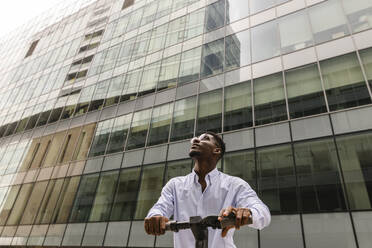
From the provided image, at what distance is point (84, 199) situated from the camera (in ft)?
50.7

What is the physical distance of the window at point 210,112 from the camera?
1317 cm

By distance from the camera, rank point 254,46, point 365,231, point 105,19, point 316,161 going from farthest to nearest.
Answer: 1. point 105,19
2. point 254,46
3. point 316,161
4. point 365,231

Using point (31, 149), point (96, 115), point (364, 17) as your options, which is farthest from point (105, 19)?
Answer: point (364, 17)

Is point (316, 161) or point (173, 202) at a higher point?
point (316, 161)

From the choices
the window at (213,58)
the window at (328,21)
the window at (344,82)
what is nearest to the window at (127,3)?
the window at (213,58)

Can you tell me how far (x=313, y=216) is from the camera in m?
8.87

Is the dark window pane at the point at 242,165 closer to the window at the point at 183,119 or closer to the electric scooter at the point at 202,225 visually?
the window at the point at 183,119

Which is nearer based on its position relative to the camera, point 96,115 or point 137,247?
point 137,247

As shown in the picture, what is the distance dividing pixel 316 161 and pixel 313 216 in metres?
2.09

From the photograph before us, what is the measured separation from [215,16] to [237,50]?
3976mm

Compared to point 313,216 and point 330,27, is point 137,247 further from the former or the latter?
point 330,27

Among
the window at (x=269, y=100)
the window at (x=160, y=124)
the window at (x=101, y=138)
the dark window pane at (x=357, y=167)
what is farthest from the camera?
the window at (x=101, y=138)

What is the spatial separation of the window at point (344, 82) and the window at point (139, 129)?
32.8 ft

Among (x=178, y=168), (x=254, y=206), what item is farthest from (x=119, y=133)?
(x=254, y=206)
